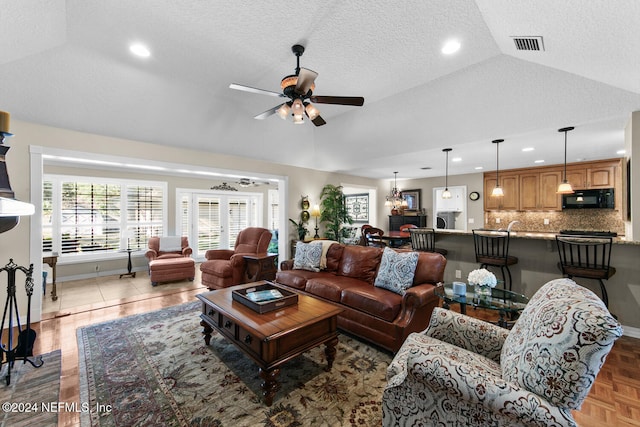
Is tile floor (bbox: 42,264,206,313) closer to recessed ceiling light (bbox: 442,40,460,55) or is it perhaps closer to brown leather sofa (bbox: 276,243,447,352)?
brown leather sofa (bbox: 276,243,447,352)

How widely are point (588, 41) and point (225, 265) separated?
4.74 metres

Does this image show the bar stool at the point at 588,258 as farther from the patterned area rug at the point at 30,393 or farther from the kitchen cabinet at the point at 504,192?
the patterned area rug at the point at 30,393

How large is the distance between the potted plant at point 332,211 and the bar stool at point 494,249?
3.21 m

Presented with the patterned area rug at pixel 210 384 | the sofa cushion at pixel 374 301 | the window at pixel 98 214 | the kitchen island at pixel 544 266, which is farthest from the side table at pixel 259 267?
the window at pixel 98 214

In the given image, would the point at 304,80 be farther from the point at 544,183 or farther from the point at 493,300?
the point at 544,183

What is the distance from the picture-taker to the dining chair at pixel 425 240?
4195 mm

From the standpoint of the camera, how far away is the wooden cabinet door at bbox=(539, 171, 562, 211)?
18.4 feet

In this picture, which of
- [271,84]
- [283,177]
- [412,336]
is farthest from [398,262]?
[283,177]

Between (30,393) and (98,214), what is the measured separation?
15.7 ft

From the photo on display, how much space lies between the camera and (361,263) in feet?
11.3

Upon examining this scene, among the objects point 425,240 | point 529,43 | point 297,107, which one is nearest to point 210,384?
point 297,107

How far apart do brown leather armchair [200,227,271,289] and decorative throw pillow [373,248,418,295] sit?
2398 mm

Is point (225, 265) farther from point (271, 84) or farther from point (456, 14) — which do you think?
point (456, 14)

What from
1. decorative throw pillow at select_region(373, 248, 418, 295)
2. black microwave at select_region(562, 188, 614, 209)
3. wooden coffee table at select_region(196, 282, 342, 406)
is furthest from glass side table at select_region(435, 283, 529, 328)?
black microwave at select_region(562, 188, 614, 209)
